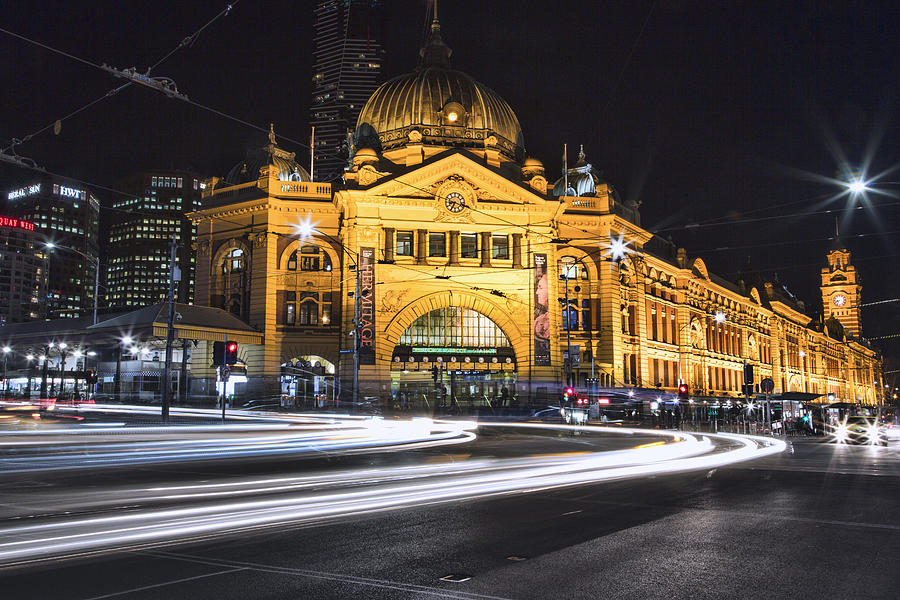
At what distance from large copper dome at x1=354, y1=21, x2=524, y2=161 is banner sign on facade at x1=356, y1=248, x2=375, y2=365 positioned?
14.4 m

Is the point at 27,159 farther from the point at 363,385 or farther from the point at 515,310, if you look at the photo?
the point at 515,310

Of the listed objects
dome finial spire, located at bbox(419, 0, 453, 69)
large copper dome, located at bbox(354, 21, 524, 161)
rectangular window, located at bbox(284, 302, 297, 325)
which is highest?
dome finial spire, located at bbox(419, 0, 453, 69)

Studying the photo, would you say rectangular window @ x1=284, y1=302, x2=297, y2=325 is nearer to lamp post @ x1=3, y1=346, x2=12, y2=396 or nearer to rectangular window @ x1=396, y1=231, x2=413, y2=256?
rectangular window @ x1=396, y1=231, x2=413, y2=256

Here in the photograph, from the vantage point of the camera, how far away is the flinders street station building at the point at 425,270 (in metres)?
61.0

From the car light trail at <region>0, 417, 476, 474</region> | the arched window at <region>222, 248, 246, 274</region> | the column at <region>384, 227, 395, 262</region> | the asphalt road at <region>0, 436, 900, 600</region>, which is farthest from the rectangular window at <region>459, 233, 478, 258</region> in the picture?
the asphalt road at <region>0, 436, 900, 600</region>

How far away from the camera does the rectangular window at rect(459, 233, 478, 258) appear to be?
62875 mm

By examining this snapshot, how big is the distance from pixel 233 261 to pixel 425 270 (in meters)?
16.7

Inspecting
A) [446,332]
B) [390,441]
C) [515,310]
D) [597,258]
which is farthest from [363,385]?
[390,441]

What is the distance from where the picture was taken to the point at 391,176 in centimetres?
6162

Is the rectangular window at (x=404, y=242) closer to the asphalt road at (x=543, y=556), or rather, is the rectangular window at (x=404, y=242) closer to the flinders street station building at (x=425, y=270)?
the flinders street station building at (x=425, y=270)

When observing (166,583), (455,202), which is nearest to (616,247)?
(455,202)

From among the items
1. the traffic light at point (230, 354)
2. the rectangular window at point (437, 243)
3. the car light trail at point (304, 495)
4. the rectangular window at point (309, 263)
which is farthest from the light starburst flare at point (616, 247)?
the car light trail at point (304, 495)

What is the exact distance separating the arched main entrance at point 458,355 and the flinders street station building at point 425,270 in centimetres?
11

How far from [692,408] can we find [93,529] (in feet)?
205
